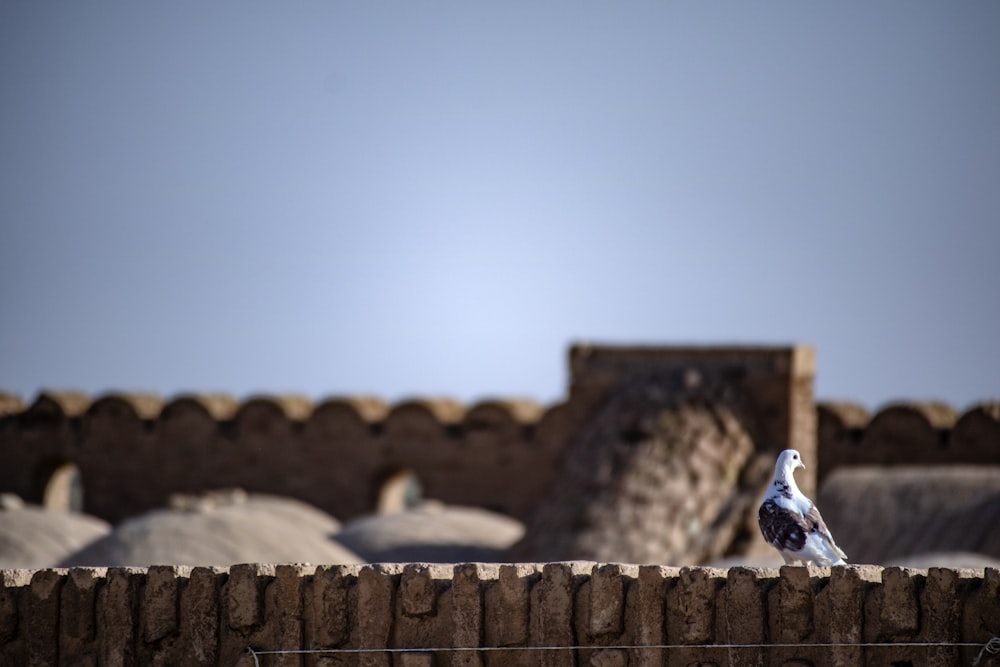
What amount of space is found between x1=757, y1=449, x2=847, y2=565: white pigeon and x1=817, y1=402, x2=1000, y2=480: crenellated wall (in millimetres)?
13293

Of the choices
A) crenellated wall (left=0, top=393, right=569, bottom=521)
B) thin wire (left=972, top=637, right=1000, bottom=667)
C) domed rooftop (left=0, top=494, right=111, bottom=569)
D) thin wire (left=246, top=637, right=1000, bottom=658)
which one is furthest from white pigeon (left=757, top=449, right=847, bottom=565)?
crenellated wall (left=0, top=393, right=569, bottom=521)

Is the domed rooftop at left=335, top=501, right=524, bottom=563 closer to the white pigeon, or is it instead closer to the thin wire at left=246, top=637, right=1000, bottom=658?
the thin wire at left=246, top=637, right=1000, bottom=658

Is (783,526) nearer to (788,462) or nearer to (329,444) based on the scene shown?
(788,462)

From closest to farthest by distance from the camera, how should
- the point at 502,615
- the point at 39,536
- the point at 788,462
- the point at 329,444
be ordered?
the point at 788,462, the point at 502,615, the point at 39,536, the point at 329,444

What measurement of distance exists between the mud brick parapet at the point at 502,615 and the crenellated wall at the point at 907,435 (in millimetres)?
13225

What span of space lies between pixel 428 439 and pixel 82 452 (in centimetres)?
454

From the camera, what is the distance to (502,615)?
4.91 meters

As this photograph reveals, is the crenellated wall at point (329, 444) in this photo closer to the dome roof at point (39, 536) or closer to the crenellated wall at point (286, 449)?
the crenellated wall at point (286, 449)

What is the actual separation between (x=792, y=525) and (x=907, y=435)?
545 inches

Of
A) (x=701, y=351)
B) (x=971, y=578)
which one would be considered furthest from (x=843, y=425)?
(x=971, y=578)

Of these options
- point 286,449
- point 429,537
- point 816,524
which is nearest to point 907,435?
point 429,537

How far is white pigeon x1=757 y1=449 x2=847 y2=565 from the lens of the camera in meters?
4.57

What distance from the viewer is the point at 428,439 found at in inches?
738

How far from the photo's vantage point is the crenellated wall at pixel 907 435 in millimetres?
17281
